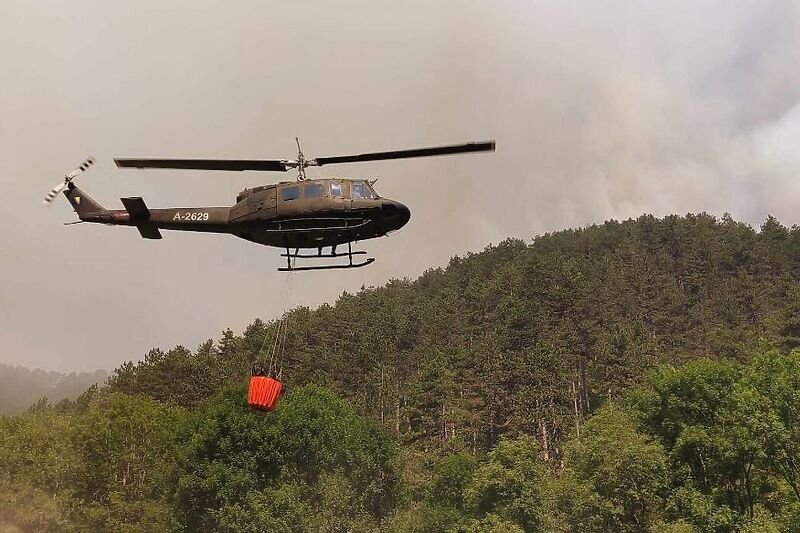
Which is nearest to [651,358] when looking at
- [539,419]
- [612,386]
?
[612,386]

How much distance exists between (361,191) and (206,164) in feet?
18.7

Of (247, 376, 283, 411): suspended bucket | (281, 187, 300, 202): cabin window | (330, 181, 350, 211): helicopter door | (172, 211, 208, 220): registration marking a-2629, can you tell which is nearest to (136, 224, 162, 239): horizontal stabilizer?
(172, 211, 208, 220): registration marking a-2629

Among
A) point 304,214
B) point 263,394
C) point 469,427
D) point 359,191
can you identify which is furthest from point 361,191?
point 469,427

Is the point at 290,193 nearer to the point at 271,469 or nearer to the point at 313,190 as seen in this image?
the point at 313,190

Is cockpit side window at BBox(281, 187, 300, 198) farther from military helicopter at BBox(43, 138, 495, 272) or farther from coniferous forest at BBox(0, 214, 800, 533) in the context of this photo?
coniferous forest at BBox(0, 214, 800, 533)

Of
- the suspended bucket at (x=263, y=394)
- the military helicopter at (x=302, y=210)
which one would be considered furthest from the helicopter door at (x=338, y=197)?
the suspended bucket at (x=263, y=394)

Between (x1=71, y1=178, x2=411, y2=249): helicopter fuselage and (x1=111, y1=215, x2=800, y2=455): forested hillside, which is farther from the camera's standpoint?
(x1=111, y1=215, x2=800, y2=455): forested hillside

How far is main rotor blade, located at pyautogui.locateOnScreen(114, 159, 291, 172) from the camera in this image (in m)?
19.5

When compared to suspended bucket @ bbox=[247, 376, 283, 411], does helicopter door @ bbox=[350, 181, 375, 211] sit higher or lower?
higher

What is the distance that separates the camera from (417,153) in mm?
18844

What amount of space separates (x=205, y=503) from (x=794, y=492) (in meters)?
42.4

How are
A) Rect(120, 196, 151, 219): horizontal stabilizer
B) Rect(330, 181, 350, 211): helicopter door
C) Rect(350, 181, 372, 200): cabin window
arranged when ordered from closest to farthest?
Rect(330, 181, 350, 211): helicopter door < Rect(350, 181, 372, 200): cabin window < Rect(120, 196, 151, 219): horizontal stabilizer

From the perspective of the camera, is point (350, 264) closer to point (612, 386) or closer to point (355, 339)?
point (612, 386)

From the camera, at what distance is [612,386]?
76875 mm
